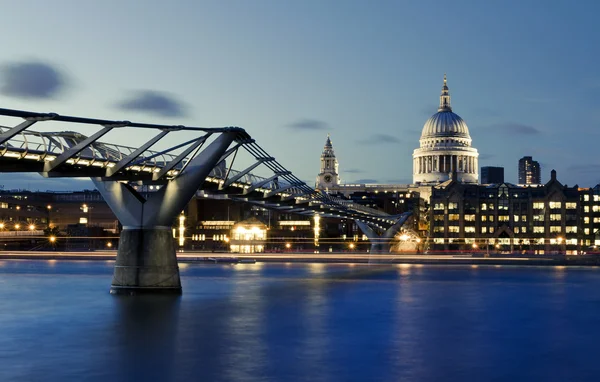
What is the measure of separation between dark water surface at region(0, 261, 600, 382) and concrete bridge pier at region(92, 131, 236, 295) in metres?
1.72

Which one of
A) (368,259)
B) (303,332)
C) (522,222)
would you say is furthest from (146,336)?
(522,222)

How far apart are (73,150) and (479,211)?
160 m

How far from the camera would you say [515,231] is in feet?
638

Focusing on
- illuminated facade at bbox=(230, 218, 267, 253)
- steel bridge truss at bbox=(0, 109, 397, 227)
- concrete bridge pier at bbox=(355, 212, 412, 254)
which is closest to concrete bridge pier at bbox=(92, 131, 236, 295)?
steel bridge truss at bbox=(0, 109, 397, 227)

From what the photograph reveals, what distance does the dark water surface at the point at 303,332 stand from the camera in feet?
119

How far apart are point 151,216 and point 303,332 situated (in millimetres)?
15054

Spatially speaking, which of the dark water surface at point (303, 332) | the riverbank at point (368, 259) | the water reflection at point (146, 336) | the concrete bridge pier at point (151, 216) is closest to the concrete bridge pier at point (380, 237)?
the riverbank at point (368, 259)

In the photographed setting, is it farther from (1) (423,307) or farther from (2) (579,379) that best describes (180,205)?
(2) (579,379)

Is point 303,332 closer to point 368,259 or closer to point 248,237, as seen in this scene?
point 368,259

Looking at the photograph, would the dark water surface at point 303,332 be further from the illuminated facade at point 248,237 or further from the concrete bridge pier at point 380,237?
the illuminated facade at point 248,237

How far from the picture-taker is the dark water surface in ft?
119

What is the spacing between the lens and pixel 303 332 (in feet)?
160

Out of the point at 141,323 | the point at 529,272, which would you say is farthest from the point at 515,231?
the point at 141,323

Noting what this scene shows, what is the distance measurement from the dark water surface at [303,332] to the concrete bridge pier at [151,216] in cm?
172
